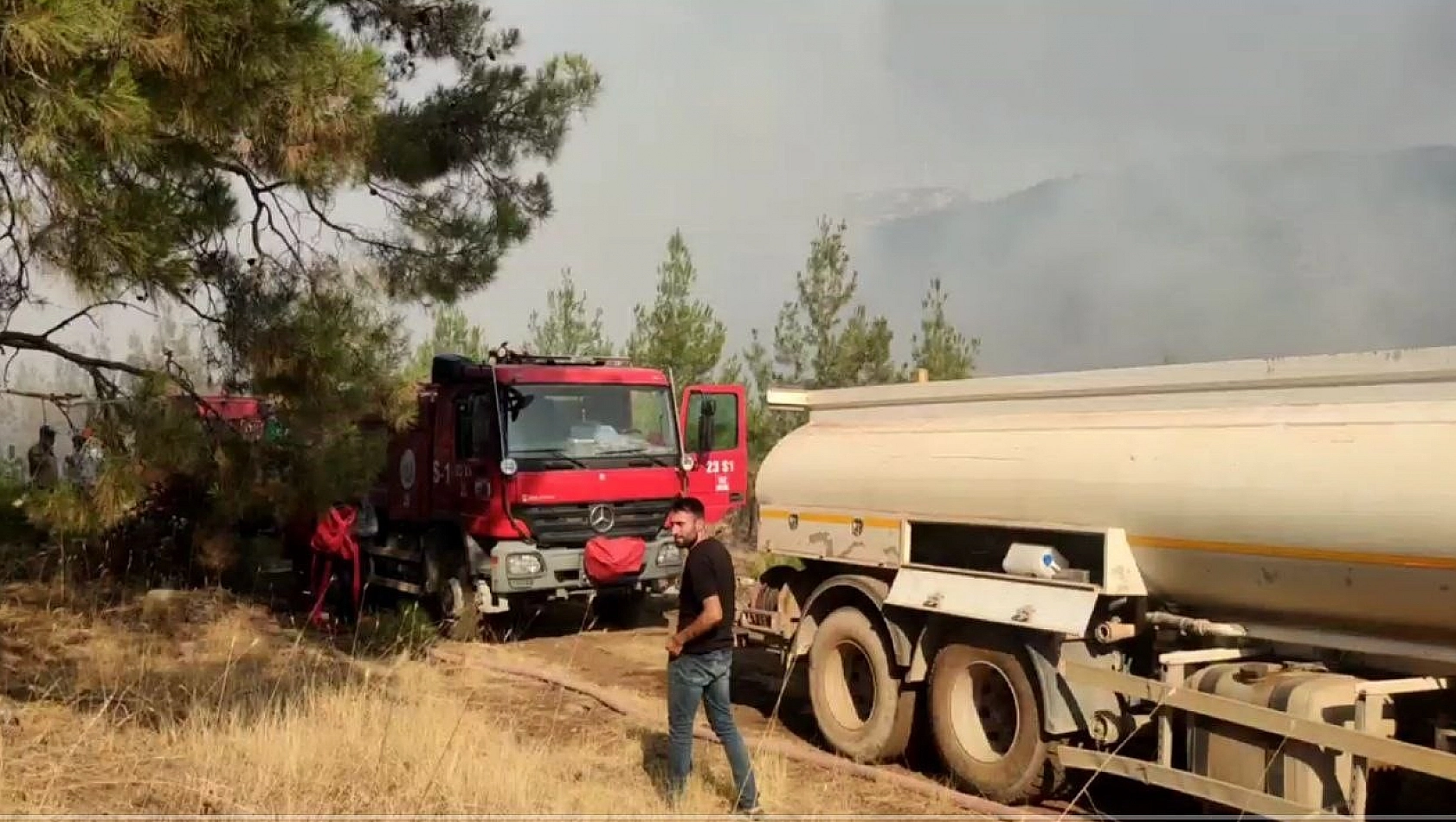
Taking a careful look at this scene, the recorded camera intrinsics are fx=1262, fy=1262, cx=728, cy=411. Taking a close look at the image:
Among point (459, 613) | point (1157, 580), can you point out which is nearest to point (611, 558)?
point (459, 613)

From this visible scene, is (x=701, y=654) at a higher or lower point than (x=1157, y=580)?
lower

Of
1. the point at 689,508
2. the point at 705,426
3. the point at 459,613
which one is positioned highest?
the point at 705,426

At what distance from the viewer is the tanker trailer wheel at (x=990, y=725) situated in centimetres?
729

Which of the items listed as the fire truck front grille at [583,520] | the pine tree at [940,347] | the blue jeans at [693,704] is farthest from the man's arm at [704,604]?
the pine tree at [940,347]

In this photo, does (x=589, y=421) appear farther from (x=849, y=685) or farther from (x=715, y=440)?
(x=849, y=685)

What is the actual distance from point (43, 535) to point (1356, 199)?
1396 inches

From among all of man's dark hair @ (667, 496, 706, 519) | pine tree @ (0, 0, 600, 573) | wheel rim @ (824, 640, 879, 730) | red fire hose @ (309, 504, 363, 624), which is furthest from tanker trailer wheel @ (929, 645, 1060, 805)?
red fire hose @ (309, 504, 363, 624)

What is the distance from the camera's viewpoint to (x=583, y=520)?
43.4ft

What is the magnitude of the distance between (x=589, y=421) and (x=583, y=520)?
41.9 inches

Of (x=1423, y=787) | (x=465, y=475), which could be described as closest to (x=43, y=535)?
(x=465, y=475)

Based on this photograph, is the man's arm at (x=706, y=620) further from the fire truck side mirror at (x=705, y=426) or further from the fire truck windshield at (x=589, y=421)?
the fire truck side mirror at (x=705, y=426)

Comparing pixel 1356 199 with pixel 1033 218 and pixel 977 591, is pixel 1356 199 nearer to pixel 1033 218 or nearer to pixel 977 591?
pixel 1033 218

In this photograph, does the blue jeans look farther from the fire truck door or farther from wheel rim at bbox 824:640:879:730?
the fire truck door

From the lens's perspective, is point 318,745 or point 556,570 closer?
point 318,745
